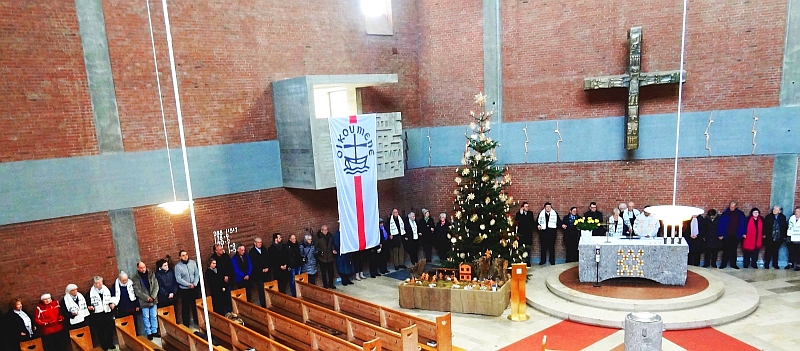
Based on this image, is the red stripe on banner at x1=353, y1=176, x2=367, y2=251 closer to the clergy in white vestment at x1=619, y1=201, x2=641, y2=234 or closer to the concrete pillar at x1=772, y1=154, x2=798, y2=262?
the clergy in white vestment at x1=619, y1=201, x2=641, y2=234

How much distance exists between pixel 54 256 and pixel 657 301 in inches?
403

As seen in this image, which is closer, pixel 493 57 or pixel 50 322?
pixel 50 322

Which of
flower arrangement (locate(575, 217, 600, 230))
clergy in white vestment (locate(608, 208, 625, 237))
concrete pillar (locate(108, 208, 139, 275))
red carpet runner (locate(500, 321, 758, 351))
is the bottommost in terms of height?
red carpet runner (locate(500, 321, 758, 351))

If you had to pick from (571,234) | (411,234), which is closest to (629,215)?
(571,234)

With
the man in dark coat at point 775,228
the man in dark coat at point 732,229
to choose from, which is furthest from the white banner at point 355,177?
the man in dark coat at point 775,228

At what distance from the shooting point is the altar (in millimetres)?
8969

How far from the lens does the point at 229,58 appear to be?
9.96 m

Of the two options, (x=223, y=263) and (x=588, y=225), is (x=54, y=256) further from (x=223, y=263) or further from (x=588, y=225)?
(x=588, y=225)

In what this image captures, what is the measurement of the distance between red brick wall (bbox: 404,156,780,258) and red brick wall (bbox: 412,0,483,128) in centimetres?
149

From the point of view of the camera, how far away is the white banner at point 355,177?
10109 mm

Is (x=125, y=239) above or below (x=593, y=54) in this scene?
below

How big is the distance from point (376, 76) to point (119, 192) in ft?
17.9

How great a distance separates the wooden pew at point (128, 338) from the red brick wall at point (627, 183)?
7.09m

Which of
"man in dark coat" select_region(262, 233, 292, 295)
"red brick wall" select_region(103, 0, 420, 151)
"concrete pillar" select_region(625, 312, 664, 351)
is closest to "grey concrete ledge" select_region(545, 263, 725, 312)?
"concrete pillar" select_region(625, 312, 664, 351)
